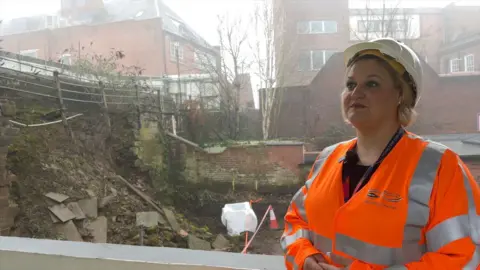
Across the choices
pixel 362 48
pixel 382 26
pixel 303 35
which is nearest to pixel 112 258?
pixel 362 48

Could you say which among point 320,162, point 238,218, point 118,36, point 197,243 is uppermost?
point 118,36

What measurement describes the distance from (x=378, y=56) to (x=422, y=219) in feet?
1.00

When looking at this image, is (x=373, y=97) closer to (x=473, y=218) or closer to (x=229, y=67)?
(x=473, y=218)

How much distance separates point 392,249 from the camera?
60cm

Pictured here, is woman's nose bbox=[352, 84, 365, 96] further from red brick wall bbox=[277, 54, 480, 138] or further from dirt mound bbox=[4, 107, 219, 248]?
dirt mound bbox=[4, 107, 219, 248]

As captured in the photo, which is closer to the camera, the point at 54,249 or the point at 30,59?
the point at 54,249

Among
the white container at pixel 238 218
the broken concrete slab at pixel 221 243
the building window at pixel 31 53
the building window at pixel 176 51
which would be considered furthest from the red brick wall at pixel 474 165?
the building window at pixel 31 53

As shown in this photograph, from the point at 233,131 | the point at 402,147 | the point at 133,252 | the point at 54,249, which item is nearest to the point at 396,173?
the point at 402,147

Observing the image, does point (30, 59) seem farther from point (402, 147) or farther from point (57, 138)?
point (402, 147)

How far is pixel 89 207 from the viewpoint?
7.20ft

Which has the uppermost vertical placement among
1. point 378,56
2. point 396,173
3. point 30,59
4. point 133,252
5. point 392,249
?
point 30,59

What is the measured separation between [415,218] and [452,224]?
50 millimetres

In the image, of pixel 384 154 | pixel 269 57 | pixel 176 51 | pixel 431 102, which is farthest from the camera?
pixel 176 51

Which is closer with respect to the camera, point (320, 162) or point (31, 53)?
point (320, 162)
